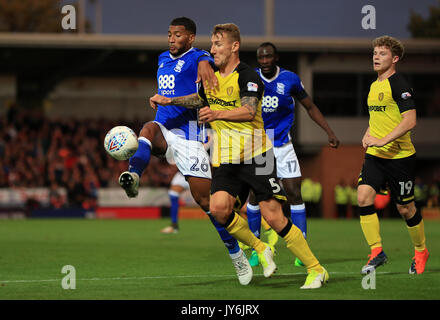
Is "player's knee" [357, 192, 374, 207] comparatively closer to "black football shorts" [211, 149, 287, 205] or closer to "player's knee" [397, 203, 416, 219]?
"player's knee" [397, 203, 416, 219]

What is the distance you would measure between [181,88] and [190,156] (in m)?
0.82

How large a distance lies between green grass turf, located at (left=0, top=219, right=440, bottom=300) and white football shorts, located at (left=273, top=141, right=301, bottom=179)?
1100 mm

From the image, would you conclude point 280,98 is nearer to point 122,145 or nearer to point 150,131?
point 150,131

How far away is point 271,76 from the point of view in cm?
992

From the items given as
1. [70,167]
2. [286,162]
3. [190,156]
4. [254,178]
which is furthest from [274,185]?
[70,167]

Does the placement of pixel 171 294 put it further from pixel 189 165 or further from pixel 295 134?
pixel 295 134

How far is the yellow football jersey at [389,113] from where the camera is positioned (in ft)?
26.1

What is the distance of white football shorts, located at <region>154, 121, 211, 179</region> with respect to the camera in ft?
27.9

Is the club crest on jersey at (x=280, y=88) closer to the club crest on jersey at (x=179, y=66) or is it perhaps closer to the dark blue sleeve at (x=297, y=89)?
the dark blue sleeve at (x=297, y=89)

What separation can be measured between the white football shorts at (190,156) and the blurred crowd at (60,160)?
17842 mm

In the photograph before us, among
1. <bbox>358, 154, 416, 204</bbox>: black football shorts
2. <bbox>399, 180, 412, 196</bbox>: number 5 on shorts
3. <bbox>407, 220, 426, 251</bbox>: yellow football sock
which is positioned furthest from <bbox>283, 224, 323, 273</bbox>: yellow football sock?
<bbox>407, 220, 426, 251</bbox>: yellow football sock

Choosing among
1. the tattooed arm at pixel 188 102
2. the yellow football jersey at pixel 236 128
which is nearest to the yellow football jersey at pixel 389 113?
the yellow football jersey at pixel 236 128

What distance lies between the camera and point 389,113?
8.08 m
